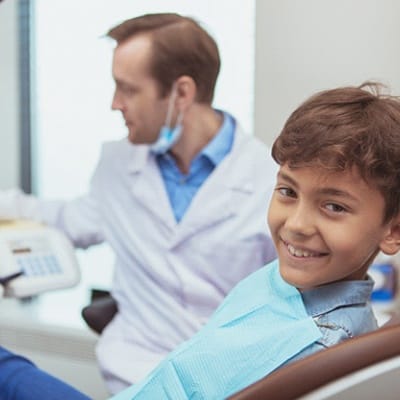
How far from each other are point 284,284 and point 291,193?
161mm

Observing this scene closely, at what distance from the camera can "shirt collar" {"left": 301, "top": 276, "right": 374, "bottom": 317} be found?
1.29m

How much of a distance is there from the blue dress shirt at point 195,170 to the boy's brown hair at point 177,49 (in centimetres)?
12

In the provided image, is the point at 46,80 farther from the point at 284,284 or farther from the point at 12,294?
the point at 284,284

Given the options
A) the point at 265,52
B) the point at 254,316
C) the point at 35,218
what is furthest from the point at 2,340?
the point at 254,316

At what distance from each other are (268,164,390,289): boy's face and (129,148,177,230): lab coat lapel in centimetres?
95

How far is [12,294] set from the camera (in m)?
2.23

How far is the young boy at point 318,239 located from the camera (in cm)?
121

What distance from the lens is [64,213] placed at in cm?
246

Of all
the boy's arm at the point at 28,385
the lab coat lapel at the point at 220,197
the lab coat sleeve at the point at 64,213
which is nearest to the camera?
the boy's arm at the point at 28,385

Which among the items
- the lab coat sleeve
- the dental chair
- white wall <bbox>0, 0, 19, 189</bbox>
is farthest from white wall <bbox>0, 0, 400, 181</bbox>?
white wall <bbox>0, 0, 19, 189</bbox>

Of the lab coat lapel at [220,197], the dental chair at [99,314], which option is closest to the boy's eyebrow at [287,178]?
the lab coat lapel at [220,197]

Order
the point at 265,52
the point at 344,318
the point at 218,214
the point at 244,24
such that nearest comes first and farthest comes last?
the point at 344,318
the point at 218,214
the point at 265,52
the point at 244,24

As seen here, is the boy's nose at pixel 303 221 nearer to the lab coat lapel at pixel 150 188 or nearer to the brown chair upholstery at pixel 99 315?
the lab coat lapel at pixel 150 188

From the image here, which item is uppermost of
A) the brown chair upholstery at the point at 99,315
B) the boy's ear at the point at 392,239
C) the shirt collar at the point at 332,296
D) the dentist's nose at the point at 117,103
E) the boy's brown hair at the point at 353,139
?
the boy's brown hair at the point at 353,139
